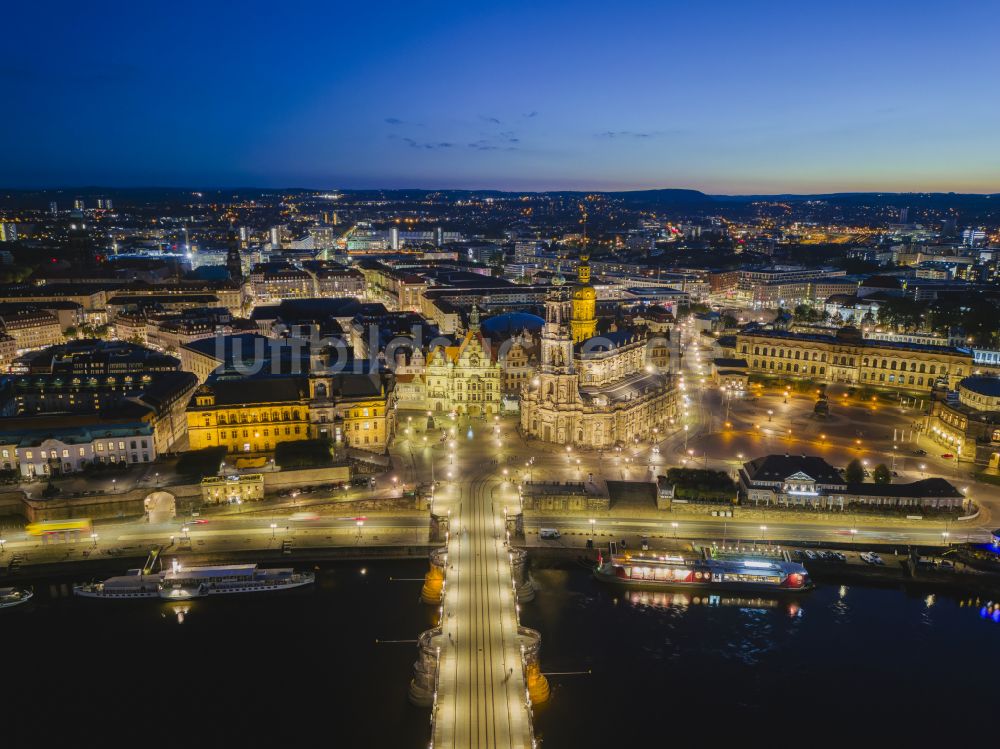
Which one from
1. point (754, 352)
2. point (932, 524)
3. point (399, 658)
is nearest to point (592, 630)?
point (399, 658)

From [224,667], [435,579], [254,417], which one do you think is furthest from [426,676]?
[254,417]

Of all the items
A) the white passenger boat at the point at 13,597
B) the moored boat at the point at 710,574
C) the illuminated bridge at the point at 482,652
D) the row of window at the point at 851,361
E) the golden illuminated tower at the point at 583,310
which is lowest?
the white passenger boat at the point at 13,597

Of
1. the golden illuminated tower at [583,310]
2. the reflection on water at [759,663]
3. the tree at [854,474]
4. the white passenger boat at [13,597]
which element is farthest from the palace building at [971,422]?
the white passenger boat at [13,597]

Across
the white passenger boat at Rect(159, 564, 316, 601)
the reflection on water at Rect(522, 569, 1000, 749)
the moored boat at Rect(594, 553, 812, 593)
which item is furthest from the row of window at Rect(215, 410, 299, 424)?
the moored boat at Rect(594, 553, 812, 593)

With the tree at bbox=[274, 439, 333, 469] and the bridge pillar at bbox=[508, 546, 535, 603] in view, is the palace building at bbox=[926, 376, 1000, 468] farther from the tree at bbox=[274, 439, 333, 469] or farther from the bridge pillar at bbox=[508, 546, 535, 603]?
the tree at bbox=[274, 439, 333, 469]

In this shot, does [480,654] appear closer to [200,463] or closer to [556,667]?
[556,667]

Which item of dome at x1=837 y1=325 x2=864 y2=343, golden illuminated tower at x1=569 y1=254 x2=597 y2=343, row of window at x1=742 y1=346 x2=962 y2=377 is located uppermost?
golden illuminated tower at x1=569 y1=254 x2=597 y2=343

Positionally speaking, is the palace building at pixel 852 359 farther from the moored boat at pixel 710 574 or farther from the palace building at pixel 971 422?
the moored boat at pixel 710 574

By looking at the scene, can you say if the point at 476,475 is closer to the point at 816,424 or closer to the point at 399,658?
the point at 399,658
